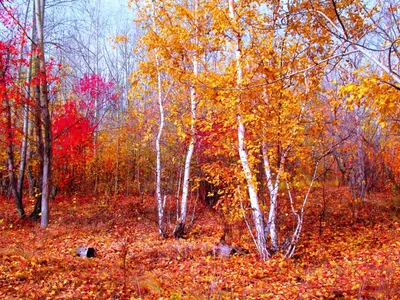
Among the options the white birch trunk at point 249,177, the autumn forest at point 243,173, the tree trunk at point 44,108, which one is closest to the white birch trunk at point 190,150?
the autumn forest at point 243,173

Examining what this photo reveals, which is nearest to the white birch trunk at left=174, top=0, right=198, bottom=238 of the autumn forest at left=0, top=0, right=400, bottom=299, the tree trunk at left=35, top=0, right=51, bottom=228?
the autumn forest at left=0, top=0, right=400, bottom=299

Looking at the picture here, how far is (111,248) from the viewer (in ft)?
26.2

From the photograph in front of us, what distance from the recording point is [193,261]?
709 cm

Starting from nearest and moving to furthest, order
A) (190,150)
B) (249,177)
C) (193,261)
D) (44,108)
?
1. (249,177)
2. (193,261)
3. (190,150)
4. (44,108)

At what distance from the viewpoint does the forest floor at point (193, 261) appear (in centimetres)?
489

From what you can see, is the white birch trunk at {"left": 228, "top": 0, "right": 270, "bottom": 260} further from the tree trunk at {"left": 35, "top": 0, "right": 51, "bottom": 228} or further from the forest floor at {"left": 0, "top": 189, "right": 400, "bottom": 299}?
the tree trunk at {"left": 35, "top": 0, "right": 51, "bottom": 228}

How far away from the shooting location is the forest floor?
4.89 m

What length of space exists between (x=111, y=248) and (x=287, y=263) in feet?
13.5

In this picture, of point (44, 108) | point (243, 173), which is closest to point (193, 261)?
point (243, 173)

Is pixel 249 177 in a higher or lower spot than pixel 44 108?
lower

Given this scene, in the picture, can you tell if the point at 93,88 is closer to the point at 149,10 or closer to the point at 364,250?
the point at 149,10

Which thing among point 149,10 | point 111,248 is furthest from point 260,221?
point 149,10

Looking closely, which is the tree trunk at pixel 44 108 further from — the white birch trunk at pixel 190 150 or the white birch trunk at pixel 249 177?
the white birch trunk at pixel 249 177

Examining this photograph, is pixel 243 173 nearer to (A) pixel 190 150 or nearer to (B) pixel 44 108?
(A) pixel 190 150
